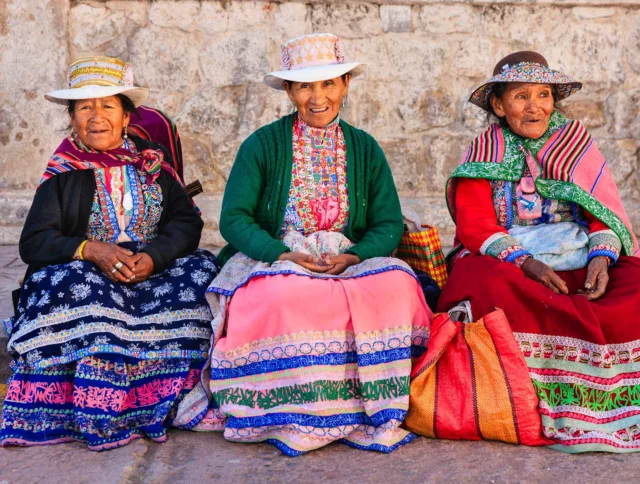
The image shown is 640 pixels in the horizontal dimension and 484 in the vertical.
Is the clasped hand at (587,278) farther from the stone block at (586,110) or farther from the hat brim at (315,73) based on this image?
the stone block at (586,110)

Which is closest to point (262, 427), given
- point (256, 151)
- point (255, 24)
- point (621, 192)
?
point (256, 151)

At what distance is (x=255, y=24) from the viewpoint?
5.36 metres

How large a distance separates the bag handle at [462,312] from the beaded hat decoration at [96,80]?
5.82 feet

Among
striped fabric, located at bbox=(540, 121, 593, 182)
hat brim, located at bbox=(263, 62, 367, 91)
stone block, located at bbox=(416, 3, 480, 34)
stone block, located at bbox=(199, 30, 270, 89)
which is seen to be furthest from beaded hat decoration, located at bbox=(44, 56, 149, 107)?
stone block, located at bbox=(416, 3, 480, 34)

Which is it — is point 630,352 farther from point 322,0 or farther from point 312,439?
point 322,0

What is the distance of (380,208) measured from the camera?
12.5 feet

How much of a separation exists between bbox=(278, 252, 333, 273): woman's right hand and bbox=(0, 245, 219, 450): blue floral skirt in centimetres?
45

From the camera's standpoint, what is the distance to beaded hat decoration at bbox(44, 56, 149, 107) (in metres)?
3.61

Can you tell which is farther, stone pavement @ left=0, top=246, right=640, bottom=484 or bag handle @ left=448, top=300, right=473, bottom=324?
bag handle @ left=448, top=300, right=473, bottom=324

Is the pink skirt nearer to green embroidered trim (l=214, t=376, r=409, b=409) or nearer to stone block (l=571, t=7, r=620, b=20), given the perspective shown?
green embroidered trim (l=214, t=376, r=409, b=409)

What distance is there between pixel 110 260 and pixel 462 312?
5.08ft

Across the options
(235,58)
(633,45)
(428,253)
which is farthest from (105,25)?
(633,45)

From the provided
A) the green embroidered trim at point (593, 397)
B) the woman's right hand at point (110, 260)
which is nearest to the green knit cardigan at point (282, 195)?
the woman's right hand at point (110, 260)

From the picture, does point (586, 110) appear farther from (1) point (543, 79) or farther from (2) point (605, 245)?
(2) point (605, 245)
